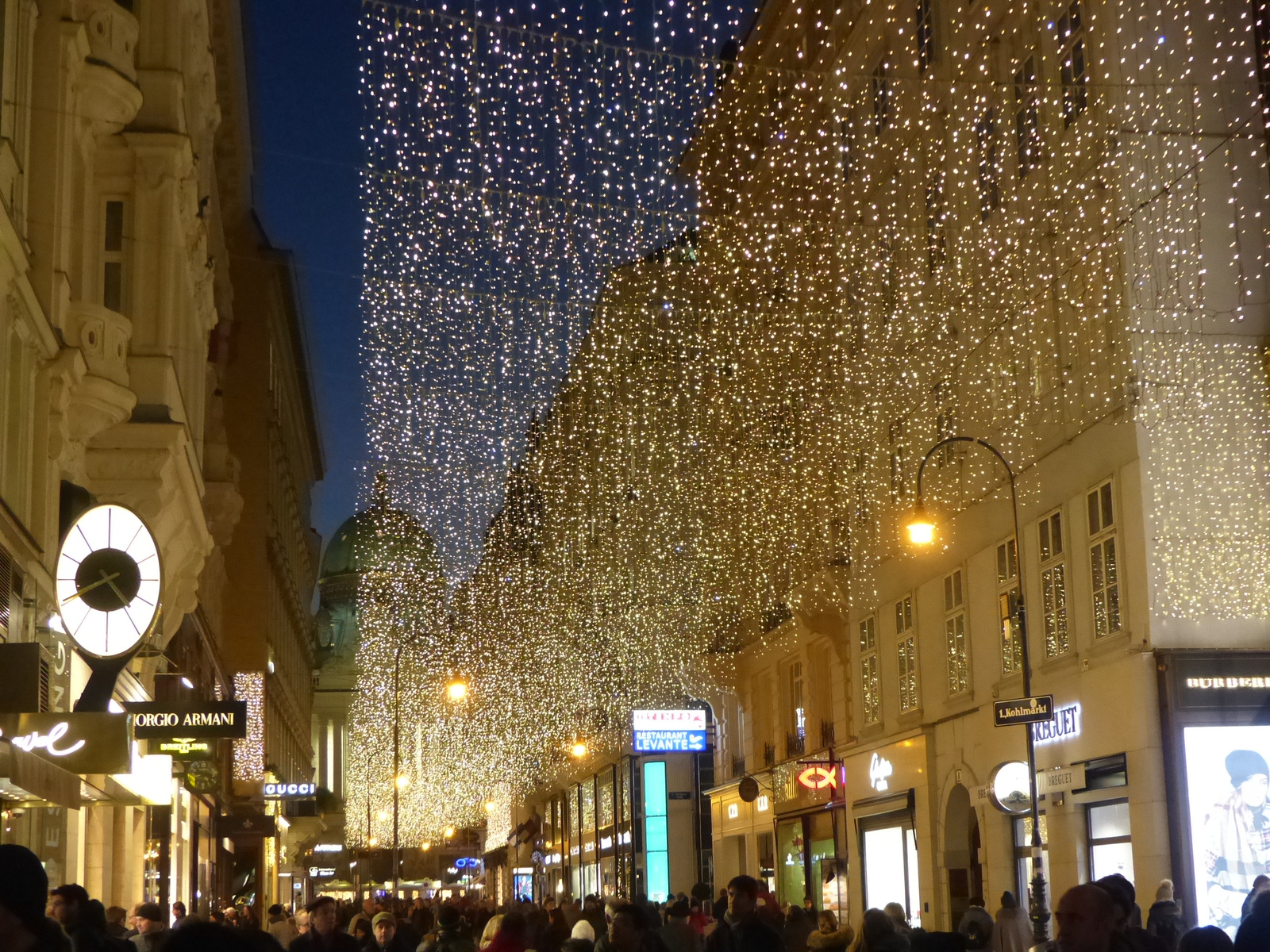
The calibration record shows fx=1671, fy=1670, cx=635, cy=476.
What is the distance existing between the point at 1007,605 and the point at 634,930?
2001cm

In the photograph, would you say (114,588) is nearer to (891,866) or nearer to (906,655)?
(906,655)

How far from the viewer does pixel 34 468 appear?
18.4m

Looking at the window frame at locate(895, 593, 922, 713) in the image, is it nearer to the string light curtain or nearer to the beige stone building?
the string light curtain

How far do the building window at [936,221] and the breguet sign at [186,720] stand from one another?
54.1 feet

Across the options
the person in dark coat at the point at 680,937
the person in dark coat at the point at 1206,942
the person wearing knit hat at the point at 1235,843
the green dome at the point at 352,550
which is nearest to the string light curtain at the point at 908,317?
the person wearing knit hat at the point at 1235,843

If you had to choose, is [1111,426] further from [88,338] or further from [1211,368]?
[88,338]

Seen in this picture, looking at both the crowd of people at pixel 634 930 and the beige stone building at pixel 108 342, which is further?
the beige stone building at pixel 108 342

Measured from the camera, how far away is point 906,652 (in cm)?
3506

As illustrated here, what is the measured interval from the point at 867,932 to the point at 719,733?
42453 mm

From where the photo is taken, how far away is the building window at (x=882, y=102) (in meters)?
34.4

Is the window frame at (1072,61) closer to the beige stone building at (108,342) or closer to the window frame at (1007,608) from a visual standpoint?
the window frame at (1007,608)

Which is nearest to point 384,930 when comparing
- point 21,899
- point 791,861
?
point 21,899

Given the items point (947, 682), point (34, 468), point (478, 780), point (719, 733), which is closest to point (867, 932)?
point (34, 468)

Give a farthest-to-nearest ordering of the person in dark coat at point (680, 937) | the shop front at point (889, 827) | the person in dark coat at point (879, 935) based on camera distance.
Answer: the shop front at point (889, 827) < the person in dark coat at point (680, 937) < the person in dark coat at point (879, 935)
